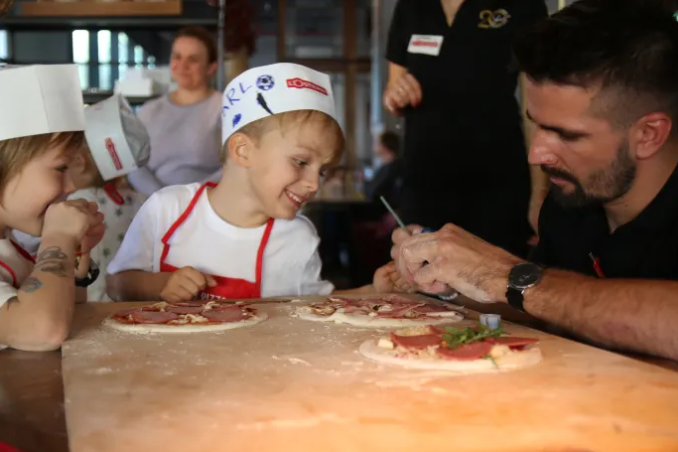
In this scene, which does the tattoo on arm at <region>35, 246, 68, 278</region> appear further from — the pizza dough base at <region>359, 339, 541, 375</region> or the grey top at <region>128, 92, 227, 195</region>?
the grey top at <region>128, 92, 227, 195</region>

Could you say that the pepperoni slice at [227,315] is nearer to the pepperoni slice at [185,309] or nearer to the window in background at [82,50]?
the pepperoni slice at [185,309]

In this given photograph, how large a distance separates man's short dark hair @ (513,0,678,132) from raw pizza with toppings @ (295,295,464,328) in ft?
1.73

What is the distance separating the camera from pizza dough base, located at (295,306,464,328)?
151 centimetres

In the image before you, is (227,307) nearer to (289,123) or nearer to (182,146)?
(289,123)

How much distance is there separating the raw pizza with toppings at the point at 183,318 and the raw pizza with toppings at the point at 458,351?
325mm

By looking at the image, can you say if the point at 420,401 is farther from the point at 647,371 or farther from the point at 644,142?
the point at 644,142

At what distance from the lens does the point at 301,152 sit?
2158 millimetres

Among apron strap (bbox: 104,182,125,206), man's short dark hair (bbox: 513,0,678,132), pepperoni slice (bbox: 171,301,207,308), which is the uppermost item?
man's short dark hair (bbox: 513,0,678,132)

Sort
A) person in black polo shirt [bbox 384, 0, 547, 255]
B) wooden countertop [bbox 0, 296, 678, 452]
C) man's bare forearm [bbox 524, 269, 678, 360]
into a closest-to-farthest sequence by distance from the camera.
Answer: wooden countertop [bbox 0, 296, 678, 452] < man's bare forearm [bbox 524, 269, 678, 360] < person in black polo shirt [bbox 384, 0, 547, 255]

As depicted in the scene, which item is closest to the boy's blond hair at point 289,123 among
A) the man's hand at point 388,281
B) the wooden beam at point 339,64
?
the man's hand at point 388,281

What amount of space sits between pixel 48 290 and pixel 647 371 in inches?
40.5

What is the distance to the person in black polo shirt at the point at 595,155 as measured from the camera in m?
1.58

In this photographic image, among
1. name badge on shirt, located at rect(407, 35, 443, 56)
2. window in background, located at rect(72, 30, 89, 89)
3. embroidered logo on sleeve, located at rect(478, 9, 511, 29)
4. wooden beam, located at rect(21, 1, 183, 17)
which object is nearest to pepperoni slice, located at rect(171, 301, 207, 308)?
name badge on shirt, located at rect(407, 35, 443, 56)

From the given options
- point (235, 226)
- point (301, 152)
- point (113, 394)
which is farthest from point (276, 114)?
point (113, 394)
